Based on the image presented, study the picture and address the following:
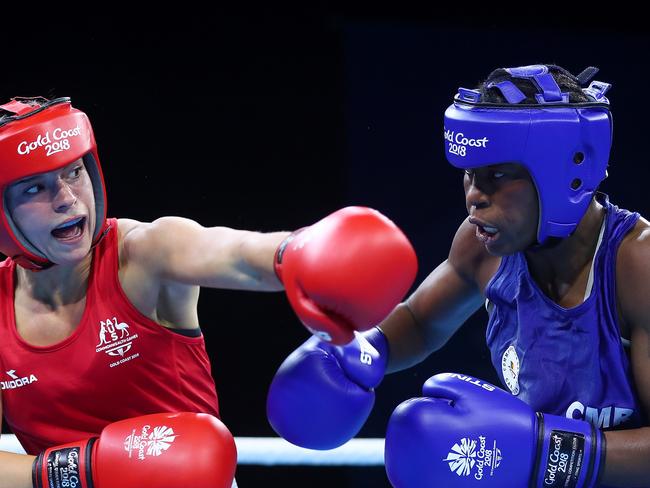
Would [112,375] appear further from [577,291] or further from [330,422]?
[577,291]

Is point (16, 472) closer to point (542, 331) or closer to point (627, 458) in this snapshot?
point (542, 331)

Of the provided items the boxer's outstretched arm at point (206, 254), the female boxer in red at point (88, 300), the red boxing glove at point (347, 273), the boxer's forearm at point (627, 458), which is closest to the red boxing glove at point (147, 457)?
the female boxer in red at point (88, 300)

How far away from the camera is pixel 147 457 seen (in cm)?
225

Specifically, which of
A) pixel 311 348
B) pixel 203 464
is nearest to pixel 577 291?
pixel 311 348

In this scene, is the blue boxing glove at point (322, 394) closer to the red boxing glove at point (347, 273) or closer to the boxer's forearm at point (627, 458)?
the red boxing glove at point (347, 273)

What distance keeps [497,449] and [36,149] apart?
1202mm

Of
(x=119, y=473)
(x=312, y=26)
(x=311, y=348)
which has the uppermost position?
(x=312, y=26)

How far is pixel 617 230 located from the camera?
2.35 meters

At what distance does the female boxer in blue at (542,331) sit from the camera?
225 centimetres

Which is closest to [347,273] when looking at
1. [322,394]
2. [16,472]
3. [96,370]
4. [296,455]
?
[322,394]

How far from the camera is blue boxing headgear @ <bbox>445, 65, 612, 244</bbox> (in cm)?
227

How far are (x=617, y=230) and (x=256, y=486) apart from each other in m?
1.91

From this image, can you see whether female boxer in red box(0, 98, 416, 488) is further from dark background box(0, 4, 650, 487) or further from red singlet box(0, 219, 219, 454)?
dark background box(0, 4, 650, 487)

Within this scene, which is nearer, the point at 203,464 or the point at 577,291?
the point at 203,464
